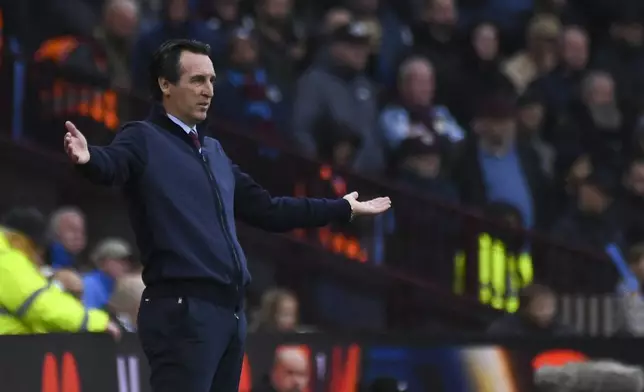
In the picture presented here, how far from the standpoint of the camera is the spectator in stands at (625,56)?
15992 mm

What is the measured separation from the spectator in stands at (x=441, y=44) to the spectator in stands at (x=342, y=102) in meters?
1.14

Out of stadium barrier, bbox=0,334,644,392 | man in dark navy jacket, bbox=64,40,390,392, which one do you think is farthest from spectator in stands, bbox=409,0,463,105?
man in dark navy jacket, bbox=64,40,390,392

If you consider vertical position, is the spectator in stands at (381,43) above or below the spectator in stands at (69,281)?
above

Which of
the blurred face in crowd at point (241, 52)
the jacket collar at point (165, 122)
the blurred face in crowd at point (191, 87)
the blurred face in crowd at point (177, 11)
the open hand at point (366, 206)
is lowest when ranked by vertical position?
the open hand at point (366, 206)

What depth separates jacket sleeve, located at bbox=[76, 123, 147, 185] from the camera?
5.76 meters

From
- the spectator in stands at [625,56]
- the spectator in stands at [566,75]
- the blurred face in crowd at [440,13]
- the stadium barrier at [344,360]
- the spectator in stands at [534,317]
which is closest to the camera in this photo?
the stadium barrier at [344,360]

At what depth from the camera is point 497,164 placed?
13750mm

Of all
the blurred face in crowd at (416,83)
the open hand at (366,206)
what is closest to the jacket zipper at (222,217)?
the open hand at (366,206)

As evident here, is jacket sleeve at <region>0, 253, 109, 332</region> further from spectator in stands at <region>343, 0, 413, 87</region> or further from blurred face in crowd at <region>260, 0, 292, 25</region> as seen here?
spectator in stands at <region>343, 0, 413, 87</region>

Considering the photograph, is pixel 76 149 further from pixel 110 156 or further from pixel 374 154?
pixel 374 154

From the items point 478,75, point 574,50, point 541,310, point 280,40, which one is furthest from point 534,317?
point 574,50

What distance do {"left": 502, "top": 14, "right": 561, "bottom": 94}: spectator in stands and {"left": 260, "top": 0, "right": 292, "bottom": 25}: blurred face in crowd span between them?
2431 mm

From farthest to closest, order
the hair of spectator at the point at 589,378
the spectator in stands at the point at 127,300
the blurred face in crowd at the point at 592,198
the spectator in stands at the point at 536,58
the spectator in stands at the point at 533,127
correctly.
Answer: the spectator in stands at the point at 536,58
the spectator in stands at the point at 533,127
the blurred face in crowd at the point at 592,198
the hair of spectator at the point at 589,378
the spectator in stands at the point at 127,300

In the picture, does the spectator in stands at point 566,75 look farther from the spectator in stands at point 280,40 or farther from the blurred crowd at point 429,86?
the spectator in stands at point 280,40
